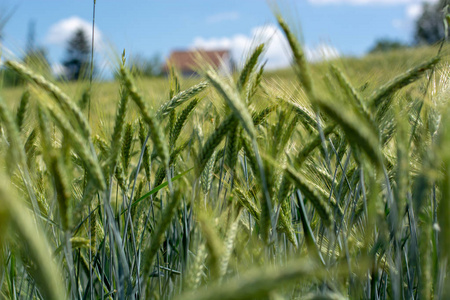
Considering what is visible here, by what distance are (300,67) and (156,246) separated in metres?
0.55

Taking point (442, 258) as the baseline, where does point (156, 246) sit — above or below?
above

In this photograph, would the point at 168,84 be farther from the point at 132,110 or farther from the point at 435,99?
the point at 435,99

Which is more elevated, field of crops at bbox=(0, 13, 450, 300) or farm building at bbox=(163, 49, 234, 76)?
farm building at bbox=(163, 49, 234, 76)

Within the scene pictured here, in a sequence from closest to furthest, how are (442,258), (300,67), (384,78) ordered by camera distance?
(442,258)
(300,67)
(384,78)

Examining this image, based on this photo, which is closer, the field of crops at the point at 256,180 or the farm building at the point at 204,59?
the field of crops at the point at 256,180

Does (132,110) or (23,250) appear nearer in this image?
(23,250)

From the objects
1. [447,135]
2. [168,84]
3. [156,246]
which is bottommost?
[156,246]

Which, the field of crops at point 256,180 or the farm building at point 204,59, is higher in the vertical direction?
the farm building at point 204,59

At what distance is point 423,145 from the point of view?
3.46 feet

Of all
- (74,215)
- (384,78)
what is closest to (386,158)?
(384,78)

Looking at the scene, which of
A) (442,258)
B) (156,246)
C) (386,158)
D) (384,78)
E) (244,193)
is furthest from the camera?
(384,78)

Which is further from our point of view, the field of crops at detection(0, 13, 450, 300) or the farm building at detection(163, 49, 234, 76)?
the farm building at detection(163, 49, 234, 76)

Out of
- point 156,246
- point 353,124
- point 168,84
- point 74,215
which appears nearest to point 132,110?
point 168,84

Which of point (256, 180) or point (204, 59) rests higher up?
point (204, 59)
